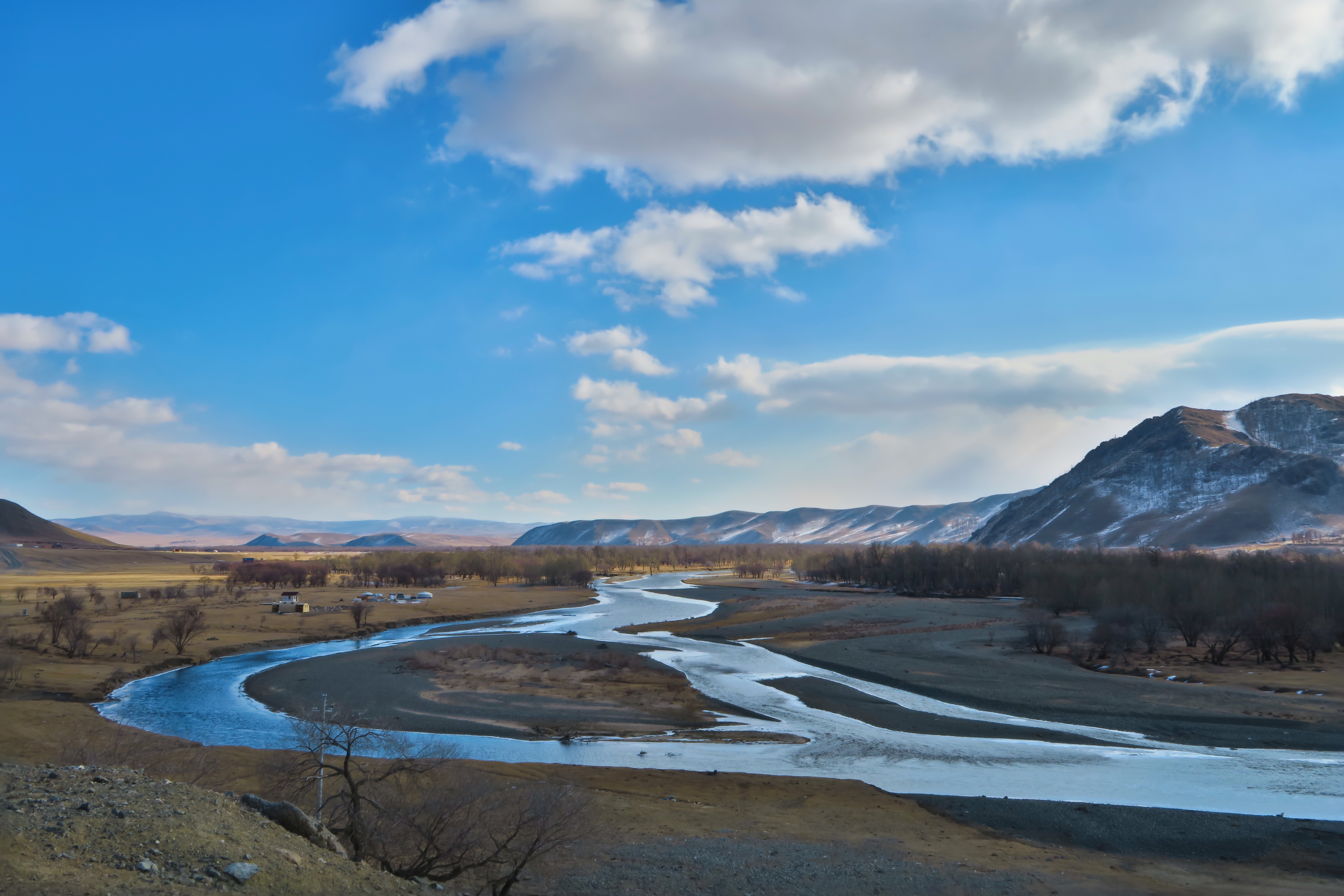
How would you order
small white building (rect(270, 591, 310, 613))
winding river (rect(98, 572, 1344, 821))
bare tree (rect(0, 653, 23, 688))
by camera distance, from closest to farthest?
winding river (rect(98, 572, 1344, 821)), bare tree (rect(0, 653, 23, 688)), small white building (rect(270, 591, 310, 613))

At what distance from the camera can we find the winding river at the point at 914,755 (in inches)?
1029

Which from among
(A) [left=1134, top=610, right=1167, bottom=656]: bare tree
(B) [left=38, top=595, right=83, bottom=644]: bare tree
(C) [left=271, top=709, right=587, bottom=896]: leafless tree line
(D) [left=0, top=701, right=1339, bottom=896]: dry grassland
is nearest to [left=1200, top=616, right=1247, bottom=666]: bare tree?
(A) [left=1134, top=610, right=1167, bottom=656]: bare tree

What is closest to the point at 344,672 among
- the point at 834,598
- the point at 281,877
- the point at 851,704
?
the point at 851,704

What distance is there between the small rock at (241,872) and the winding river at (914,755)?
21.0m

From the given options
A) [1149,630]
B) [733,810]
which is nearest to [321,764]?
[733,810]

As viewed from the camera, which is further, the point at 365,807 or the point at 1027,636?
the point at 1027,636

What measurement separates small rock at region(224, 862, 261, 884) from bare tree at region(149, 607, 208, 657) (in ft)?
189

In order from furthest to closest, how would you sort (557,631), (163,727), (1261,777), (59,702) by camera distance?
(557,631) → (59,702) → (163,727) → (1261,777)

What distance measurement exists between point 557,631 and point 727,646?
19.0m

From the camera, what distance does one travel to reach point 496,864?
587 inches

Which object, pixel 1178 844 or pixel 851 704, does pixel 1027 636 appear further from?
pixel 1178 844

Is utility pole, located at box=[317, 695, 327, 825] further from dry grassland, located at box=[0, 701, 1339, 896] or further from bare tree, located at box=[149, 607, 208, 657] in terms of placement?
bare tree, located at box=[149, 607, 208, 657]

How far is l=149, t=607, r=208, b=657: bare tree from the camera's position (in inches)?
2296

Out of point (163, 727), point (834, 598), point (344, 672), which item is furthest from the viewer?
point (834, 598)
